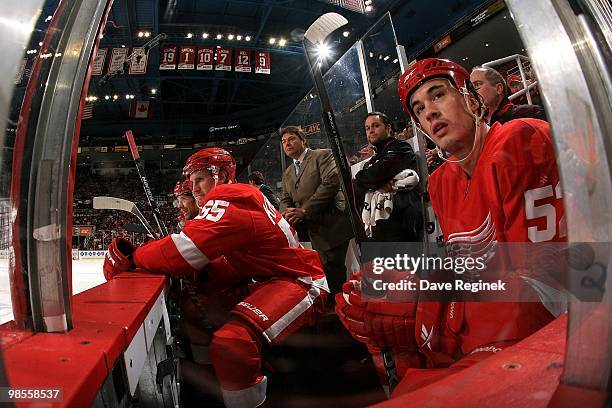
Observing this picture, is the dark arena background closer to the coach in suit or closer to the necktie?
the coach in suit

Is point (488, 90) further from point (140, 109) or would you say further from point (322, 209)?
point (140, 109)

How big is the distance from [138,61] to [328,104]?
6.92 feet

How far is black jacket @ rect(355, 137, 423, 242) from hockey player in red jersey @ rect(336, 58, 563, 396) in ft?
1.47

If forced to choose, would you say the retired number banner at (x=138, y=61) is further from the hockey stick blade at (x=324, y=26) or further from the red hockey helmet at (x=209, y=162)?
the hockey stick blade at (x=324, y=26)

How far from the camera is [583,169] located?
40 centimetres

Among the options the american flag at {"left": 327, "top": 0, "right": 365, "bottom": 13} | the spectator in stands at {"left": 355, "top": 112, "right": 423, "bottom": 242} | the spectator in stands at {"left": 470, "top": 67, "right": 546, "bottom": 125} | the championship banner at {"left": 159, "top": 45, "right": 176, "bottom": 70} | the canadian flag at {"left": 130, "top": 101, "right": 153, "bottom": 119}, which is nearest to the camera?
the spectator in stands at {"left": 470, "top": 67, "right": 546, "bottom": 125}

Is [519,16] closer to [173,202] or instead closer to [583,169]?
[583,169]

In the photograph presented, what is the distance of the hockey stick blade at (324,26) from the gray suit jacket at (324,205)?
1.26 metres

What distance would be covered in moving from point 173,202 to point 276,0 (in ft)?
6.24

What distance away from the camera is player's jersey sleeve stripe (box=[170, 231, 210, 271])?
4.94ft

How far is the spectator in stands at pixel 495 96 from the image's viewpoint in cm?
114

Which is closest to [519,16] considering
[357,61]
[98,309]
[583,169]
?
[583,169]

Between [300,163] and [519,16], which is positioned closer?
[519,16]

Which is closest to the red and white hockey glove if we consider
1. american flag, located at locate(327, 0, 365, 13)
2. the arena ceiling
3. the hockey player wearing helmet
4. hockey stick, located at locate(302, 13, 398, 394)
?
the arena ceiling
